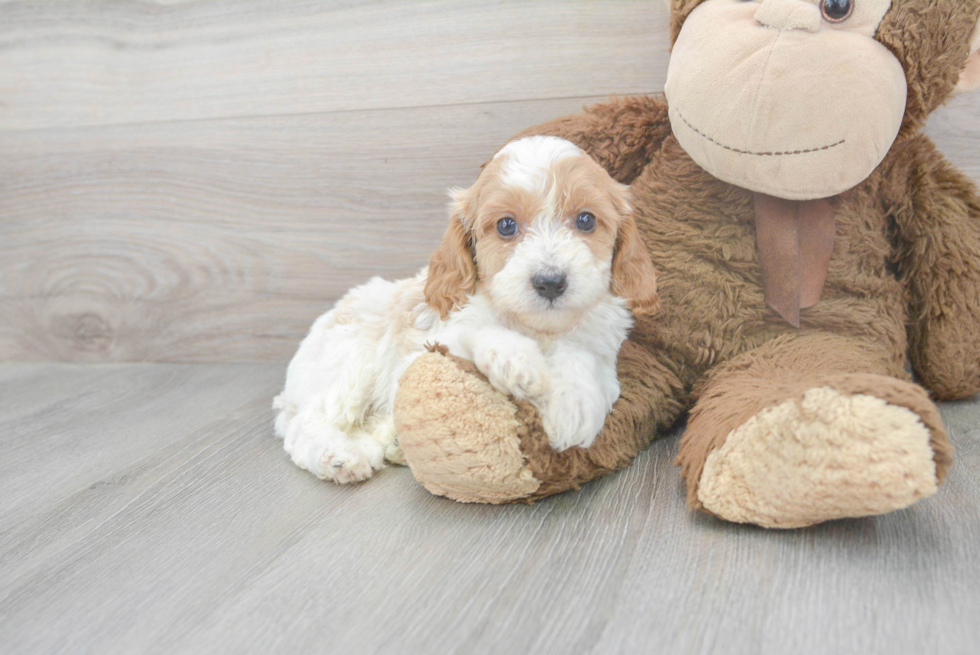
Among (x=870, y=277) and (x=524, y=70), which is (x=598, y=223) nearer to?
(x=870, y=277)

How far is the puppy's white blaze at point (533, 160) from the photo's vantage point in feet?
4.17

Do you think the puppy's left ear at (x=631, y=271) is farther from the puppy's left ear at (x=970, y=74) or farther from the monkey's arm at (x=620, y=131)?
the puppy's left ear at (x=970, y=74)

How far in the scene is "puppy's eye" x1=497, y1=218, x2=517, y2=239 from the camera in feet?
4.22

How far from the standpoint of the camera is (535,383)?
3.90 ft

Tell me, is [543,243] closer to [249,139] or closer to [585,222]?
[585,222]

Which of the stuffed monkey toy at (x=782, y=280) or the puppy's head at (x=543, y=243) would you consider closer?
the stuffed monkey toy at (x=782, y=280)

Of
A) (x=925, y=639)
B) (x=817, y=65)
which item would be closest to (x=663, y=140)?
(x=817, y=65)

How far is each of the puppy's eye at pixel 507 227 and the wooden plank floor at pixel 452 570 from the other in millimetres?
478

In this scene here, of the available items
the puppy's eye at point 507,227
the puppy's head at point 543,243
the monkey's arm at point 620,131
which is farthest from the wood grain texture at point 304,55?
the puppy's eye at point 507,227

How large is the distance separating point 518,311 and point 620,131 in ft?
2.05

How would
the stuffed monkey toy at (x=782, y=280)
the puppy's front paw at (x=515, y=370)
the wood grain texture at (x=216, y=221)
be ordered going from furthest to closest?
the wood grain texture at (x=216, y=221) < the puppy's front paw at (x=515, y=370) < the stuffed monkey toy at (x=782, y=280)

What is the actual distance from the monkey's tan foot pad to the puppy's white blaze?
21.1 inches

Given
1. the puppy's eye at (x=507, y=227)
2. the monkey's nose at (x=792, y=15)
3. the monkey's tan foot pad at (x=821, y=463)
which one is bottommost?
the monkey's tan foot pad at (x=821, y=463)

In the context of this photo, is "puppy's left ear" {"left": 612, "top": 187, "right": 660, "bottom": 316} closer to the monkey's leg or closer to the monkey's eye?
the monkey's leg
